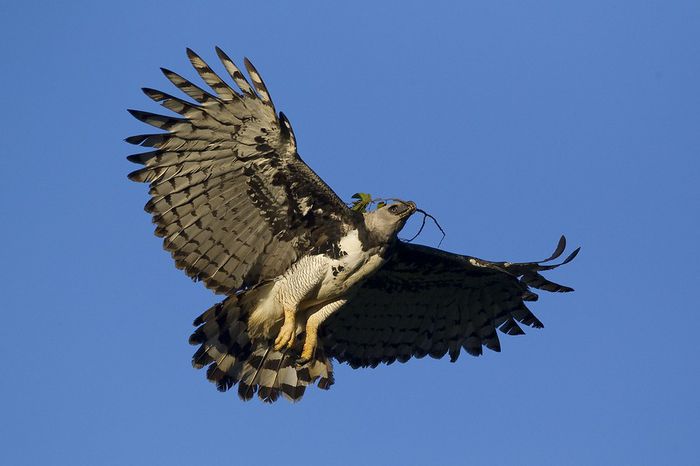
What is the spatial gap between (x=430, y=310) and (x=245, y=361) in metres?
2.07

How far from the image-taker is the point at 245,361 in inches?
526

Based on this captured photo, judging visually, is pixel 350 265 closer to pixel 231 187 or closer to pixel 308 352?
pixel 308 352

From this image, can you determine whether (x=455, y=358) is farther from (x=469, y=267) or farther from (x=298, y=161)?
(x=298, y=161)

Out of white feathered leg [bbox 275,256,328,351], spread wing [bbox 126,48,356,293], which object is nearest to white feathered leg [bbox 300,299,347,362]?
white feathered leg [bbox 275,256,328,351]

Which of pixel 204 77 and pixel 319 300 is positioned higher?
pixel 204 77

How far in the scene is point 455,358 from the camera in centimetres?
1430

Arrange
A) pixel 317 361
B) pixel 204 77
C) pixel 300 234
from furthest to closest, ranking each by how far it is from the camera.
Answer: pixel 317 361
pixel 300 234
pixel 204 77

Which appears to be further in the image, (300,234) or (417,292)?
(417,292)

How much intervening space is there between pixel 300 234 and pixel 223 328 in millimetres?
1213

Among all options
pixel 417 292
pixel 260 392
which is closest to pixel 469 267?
pixel 417 292

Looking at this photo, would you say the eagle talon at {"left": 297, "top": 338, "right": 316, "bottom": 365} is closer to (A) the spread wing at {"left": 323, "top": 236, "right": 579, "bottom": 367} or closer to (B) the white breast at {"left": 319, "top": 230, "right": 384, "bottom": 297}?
(A) the spread wing at {"left": 323, "top": 236, "right": 579, "bottom": 367}

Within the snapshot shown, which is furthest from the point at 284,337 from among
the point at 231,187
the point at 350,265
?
the point at 231,187

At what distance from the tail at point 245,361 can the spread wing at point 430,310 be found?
45cm

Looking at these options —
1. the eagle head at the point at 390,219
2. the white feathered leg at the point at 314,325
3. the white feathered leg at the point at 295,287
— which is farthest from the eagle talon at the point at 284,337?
the eagle head at the point at 390,219
